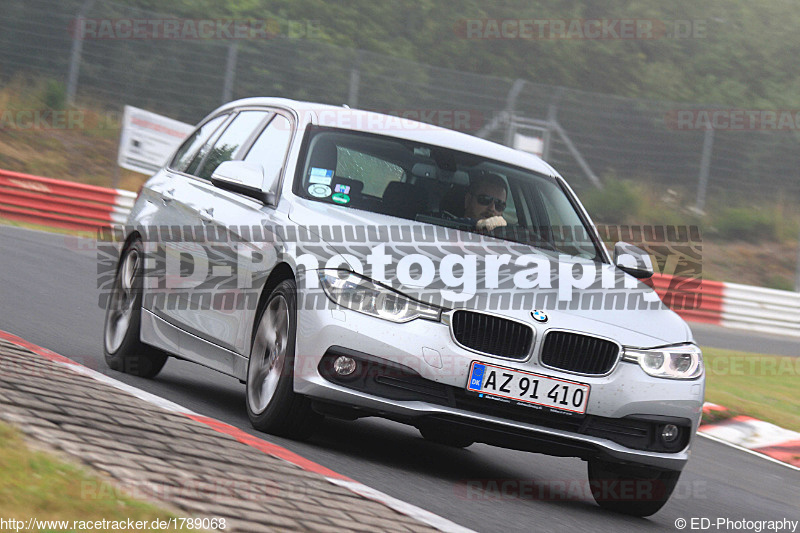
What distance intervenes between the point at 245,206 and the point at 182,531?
3.55 metres

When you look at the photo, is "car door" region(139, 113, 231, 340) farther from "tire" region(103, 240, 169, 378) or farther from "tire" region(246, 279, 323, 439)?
"tire" region(246, 279, 323, 439)

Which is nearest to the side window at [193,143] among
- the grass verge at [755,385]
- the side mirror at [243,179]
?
the side mirror at [243,179]

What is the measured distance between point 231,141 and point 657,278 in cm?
1586

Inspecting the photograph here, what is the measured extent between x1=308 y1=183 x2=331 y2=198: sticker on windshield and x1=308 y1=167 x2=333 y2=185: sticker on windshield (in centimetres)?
3

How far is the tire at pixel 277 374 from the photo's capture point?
6074 mm

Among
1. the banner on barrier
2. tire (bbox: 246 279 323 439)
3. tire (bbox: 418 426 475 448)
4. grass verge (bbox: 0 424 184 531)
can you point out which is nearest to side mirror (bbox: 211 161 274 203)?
tire (bbox: 246 279 323 439)

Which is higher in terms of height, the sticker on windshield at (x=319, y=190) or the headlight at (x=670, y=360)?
the sticker on windshield at (x=319, y=190)

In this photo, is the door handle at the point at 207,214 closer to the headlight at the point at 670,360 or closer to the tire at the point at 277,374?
the tire at the point at 277,374

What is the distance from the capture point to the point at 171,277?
25.5 ft

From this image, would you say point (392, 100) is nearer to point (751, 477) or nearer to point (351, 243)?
point (751, 477)

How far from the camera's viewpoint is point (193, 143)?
873 centimetres

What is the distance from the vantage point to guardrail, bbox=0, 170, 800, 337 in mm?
20641

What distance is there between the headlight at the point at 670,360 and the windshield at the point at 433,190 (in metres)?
1.08

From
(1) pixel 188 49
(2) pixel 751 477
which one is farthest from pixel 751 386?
(1) pixel 188 49
